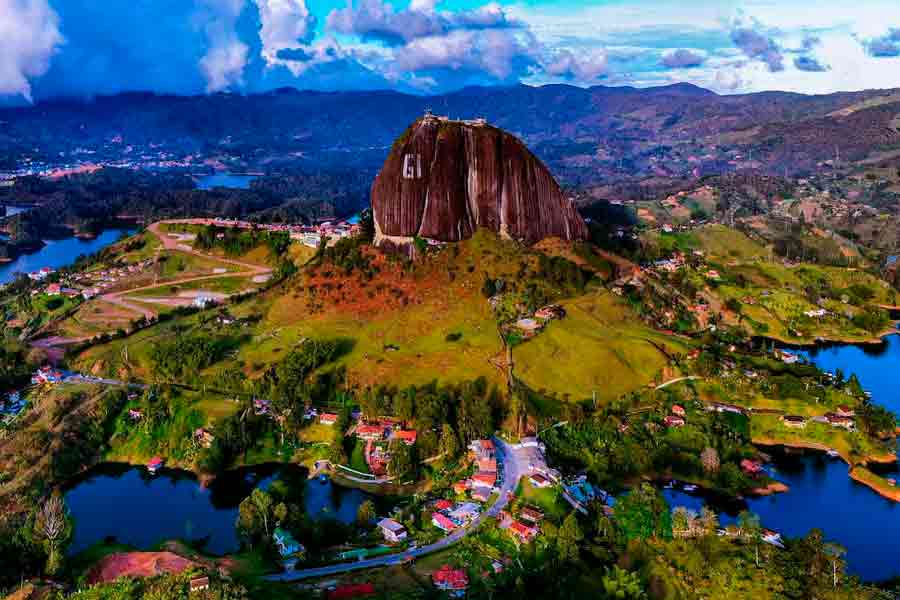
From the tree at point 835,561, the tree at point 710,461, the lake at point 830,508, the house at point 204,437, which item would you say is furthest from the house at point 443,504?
the tree at point 835,561

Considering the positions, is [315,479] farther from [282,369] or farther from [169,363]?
[169,363]

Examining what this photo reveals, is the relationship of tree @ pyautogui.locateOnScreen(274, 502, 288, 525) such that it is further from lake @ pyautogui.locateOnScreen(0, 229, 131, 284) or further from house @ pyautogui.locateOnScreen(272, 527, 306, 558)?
lake @ pyautogui.locateOnScreen(0, 229, 131, 284)

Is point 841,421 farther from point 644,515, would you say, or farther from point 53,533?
point 53,533

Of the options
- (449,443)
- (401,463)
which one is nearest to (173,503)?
(401,463)

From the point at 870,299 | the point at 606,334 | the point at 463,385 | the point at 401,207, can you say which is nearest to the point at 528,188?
the point at 401,207

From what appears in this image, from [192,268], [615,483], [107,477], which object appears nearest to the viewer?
[615,483]

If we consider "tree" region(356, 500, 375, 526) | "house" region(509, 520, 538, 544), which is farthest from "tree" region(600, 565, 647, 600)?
"tree" region(356, 500, 375, 526)
